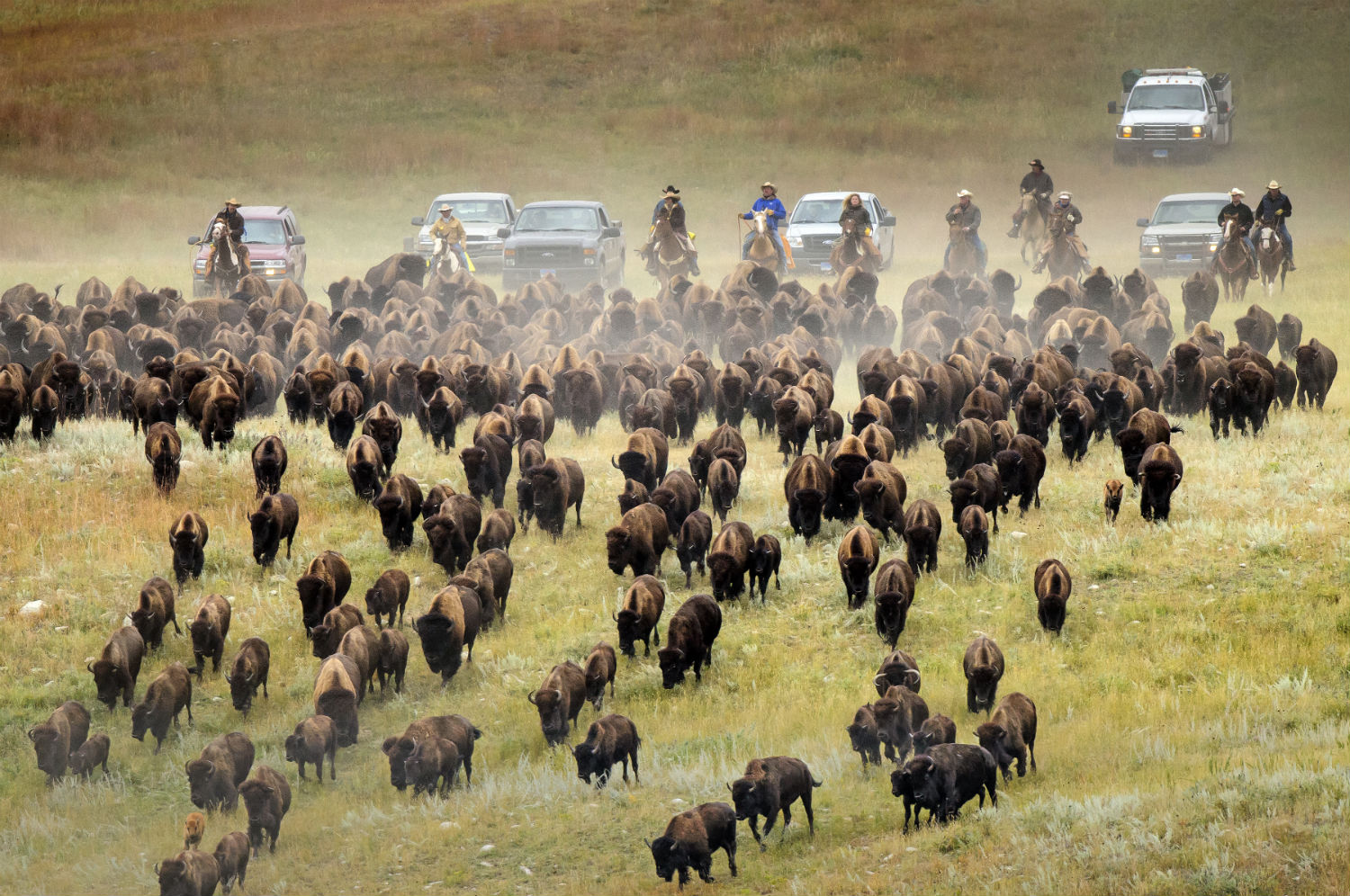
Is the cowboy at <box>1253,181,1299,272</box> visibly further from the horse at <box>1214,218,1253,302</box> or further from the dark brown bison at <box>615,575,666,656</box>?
the dark brown bison at <box>615,575,666,656</box>

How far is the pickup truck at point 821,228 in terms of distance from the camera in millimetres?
35188

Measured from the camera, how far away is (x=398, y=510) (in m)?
15.6

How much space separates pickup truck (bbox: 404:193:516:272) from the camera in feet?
117

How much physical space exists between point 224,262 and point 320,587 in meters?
17.7

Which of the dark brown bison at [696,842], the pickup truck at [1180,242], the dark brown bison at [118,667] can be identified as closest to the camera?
the dark brown bison at [696,842]

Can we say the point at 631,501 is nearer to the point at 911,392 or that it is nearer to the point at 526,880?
the point at 911,392

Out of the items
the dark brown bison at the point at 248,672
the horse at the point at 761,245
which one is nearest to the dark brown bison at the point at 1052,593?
the dark brown bison at the point at 248,672

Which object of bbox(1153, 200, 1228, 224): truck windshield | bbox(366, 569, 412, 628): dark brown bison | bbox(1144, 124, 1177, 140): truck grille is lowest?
bbox(366, 569, 412, 628): dark brown bison

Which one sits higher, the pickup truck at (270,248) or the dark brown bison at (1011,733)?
the pickup truck at (270,248)

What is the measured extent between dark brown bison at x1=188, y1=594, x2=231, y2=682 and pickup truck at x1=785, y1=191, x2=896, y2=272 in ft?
→ 74.6

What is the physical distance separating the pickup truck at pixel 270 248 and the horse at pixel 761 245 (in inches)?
397

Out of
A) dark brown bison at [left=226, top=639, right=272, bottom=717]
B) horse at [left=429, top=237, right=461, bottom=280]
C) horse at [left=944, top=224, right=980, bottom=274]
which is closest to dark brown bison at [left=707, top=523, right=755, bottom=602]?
dark brown bison at [left=226, top=639, right=272, bottom=717]

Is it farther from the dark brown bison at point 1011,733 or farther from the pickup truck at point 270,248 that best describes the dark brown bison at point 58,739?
the pickup truck at point 270,248

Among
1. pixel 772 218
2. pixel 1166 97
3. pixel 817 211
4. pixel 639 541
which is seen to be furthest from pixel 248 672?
pixel 1166 97
